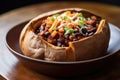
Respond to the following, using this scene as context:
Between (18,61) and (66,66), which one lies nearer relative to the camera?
(66,66)

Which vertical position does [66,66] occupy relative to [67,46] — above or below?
below

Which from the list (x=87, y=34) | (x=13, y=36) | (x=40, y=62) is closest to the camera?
(x=40, y=62)

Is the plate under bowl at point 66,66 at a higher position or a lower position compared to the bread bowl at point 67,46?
lower

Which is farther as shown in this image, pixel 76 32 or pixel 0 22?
pixel 0 22

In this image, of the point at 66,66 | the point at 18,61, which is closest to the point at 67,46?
the point at 66,66

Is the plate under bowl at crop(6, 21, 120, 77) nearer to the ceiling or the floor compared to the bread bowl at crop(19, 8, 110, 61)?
nearer to the floor

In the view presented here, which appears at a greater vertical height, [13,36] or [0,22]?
[0,22]

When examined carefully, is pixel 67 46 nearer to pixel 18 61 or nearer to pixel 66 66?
pixel 66 66

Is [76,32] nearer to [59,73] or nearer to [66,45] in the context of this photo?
[66,45]

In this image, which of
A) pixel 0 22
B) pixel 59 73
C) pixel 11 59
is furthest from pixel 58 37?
pixel 0 22

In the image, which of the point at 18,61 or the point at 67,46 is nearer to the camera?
the point at 67,46

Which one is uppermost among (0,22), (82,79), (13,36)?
(0,22)
